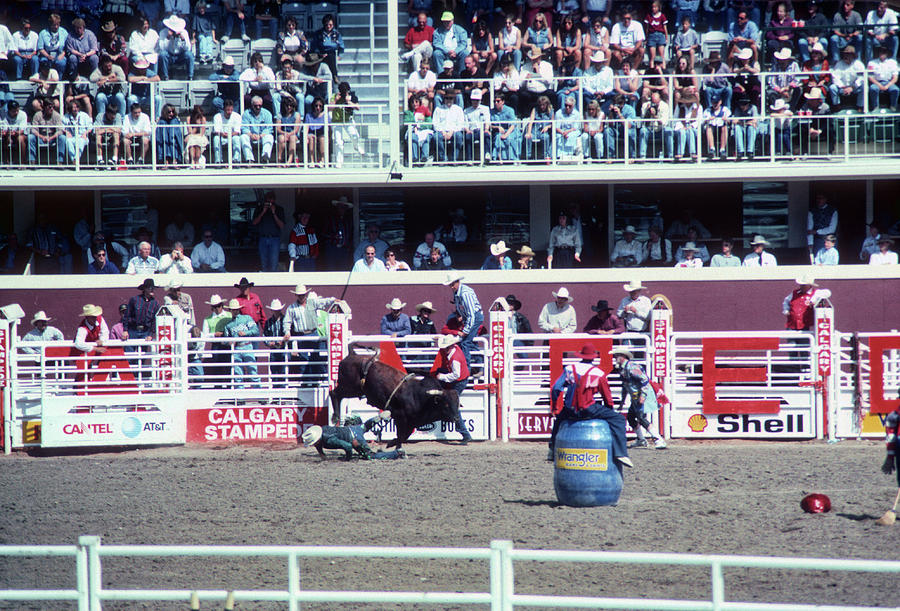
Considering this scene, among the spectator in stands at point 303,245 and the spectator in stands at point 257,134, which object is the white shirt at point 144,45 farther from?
the spectator in stands at point 303,245

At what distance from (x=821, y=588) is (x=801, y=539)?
132cm

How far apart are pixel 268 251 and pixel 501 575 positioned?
1466cm

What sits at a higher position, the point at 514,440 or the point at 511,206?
the point at 511,206

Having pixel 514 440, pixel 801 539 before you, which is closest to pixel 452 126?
pixel 514 440

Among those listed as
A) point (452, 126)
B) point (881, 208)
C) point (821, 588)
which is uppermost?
point (452, 126)

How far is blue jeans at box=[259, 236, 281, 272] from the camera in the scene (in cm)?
2011

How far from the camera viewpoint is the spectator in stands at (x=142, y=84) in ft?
63.3

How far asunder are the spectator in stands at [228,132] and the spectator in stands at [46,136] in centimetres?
254

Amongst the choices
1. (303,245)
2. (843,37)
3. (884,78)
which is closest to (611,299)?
(303,245)

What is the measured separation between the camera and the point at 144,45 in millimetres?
20312

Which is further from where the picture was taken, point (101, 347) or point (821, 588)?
point (101, 347)

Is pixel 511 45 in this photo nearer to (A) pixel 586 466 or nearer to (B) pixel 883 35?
(B) pixel 883 35

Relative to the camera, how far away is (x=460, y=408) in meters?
15.4

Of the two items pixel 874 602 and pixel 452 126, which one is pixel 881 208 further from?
pixel 874 602
